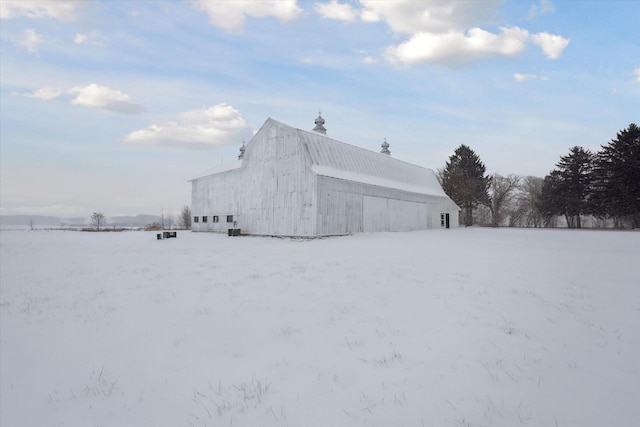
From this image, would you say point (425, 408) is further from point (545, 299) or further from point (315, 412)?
point (545, 299)

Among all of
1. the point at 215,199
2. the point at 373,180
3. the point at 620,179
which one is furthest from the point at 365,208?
the point at 620,179

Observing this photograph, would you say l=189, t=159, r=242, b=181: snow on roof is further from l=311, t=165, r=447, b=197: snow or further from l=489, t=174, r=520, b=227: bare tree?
l=489, t=174, r=520, b=227: bare tree

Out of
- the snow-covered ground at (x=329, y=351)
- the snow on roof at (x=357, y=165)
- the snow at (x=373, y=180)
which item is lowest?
the snow-covered ground at (x=329, y=351)

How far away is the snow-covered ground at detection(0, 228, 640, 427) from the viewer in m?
3.56

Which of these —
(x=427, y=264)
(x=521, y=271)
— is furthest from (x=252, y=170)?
(x=521, y=271)

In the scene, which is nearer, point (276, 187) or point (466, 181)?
point (276, 187)

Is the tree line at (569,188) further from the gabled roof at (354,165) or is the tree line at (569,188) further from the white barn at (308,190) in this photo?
the white barn at (308,190)

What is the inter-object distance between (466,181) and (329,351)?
54150 mm

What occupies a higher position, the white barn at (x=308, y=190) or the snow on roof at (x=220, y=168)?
the snow on roof at (x=220, y=168)

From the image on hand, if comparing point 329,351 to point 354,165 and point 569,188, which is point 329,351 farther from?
point 569,188

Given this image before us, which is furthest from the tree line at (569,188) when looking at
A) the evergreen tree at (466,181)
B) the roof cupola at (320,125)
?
the roof cupola at (320,125)

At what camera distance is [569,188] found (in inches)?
1747

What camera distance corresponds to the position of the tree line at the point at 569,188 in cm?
3803

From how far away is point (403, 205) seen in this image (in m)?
29.3
